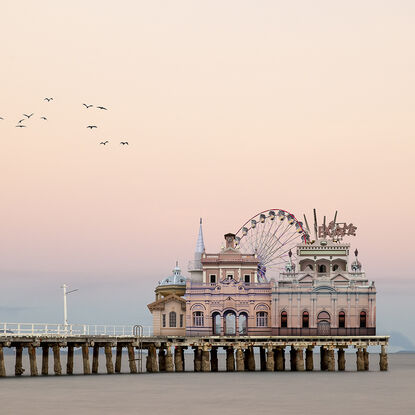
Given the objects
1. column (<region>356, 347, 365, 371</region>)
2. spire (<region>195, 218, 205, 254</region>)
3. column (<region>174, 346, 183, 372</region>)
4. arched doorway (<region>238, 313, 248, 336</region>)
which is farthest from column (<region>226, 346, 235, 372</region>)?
spire (<region>195, 218, 205, 254</region>)

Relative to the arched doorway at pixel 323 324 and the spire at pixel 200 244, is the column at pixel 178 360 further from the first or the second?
the spire at pixel 200 244

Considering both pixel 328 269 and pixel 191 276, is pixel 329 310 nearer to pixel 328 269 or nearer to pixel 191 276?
pixel 328 269

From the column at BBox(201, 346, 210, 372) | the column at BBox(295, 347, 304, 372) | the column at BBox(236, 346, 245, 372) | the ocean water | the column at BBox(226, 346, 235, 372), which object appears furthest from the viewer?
the column at BBox(226, 346, 235, 372)

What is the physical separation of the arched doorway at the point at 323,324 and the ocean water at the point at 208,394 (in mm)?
10566

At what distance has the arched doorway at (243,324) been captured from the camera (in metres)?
133

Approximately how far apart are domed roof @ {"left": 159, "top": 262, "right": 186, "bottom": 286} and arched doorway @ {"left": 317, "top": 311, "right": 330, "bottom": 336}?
61.5 feet

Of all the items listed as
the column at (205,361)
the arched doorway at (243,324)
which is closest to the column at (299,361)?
the arched doorway at (243,324)

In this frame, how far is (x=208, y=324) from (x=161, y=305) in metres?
6.53

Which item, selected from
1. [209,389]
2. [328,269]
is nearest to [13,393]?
[209,389]

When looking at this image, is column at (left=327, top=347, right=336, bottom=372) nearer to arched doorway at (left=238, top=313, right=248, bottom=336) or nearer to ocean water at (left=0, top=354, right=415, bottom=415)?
ocean water at (left=0, top=354, right=415, bottom=415)

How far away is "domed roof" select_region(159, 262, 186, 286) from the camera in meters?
140

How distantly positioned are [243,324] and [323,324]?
10413 millimetres

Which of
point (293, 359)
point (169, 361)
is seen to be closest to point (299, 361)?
point (293, 359)

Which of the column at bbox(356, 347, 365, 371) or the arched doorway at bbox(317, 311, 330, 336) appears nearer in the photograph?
the column at bbox(356, 347, 365, 371)
